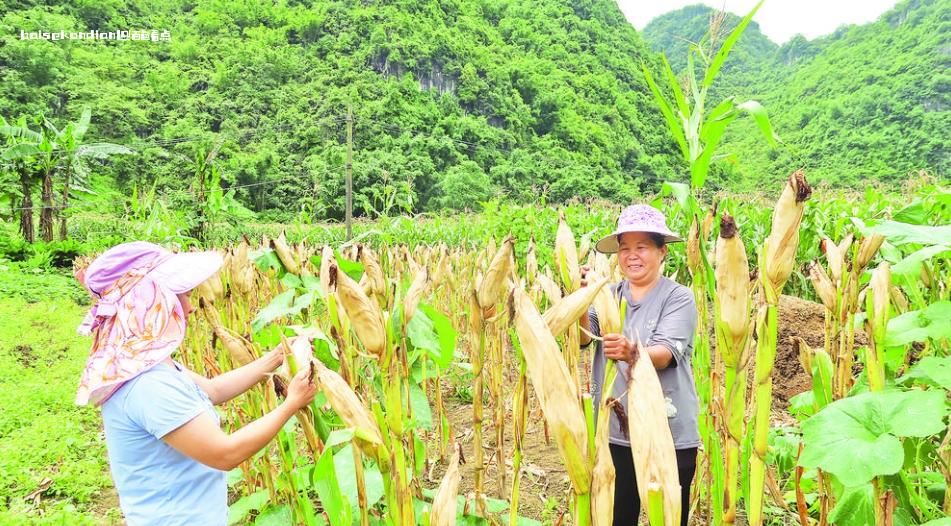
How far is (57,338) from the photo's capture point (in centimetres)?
676

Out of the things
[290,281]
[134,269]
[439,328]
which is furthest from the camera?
[290,281]

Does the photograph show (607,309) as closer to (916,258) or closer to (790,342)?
(916,258)

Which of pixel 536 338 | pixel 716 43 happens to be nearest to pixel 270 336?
pixel 536 338

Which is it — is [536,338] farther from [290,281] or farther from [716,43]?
[716,43]

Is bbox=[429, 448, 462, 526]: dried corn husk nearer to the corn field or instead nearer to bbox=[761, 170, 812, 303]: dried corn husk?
the corn field

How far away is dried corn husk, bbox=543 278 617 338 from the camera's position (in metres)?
0.70

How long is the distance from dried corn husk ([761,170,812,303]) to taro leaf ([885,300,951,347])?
0.34m

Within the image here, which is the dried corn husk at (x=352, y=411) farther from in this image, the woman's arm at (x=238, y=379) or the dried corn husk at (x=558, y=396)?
the woman's arm at (x=238, y=379)

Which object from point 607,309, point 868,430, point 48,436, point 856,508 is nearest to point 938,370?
point 868,430

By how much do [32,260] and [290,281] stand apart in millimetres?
14550

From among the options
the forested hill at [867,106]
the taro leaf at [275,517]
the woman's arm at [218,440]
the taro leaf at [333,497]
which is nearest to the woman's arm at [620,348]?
the taro leaf at [333,497]

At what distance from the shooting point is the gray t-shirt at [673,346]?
174 cm

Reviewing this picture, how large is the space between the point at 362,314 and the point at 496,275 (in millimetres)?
360

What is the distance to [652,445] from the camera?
1.66ft
